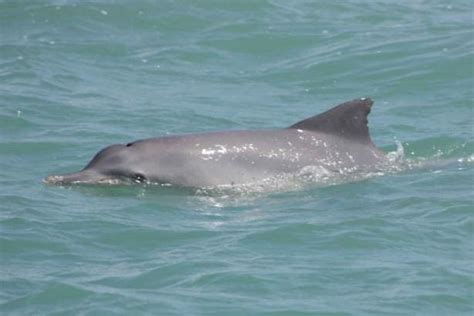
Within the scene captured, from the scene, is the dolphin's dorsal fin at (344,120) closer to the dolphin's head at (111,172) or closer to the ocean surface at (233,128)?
the ocean surface at (233,128)

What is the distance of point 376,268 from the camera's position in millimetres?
11461

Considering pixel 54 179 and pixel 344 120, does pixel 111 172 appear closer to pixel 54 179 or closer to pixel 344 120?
pixel 54 179

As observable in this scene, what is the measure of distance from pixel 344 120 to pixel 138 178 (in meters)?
2.14

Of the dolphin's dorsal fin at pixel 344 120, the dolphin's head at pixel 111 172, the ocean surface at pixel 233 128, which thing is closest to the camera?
the ocean surface at pixel 233 128

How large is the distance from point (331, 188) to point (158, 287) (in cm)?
333

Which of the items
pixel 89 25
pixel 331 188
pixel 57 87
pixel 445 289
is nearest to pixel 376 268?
pixel 445 289

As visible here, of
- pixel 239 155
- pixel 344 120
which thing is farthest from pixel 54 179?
pixel 344 120

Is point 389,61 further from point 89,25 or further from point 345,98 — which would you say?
point 89,25

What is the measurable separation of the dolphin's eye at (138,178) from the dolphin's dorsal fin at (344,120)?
166 centimetres

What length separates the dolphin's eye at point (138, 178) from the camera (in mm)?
13977

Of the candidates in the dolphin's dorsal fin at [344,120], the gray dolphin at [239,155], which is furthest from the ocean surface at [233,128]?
the dolphin's dorsal fin at [344,120]

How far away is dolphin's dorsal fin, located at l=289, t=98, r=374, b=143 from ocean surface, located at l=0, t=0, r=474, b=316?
2.06 feet

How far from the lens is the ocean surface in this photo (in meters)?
11.1

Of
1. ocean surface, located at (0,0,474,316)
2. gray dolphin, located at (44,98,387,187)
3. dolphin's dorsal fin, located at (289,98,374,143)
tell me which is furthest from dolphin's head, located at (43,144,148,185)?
dolphin's dorsal fin, located at (289,98,374,143)
